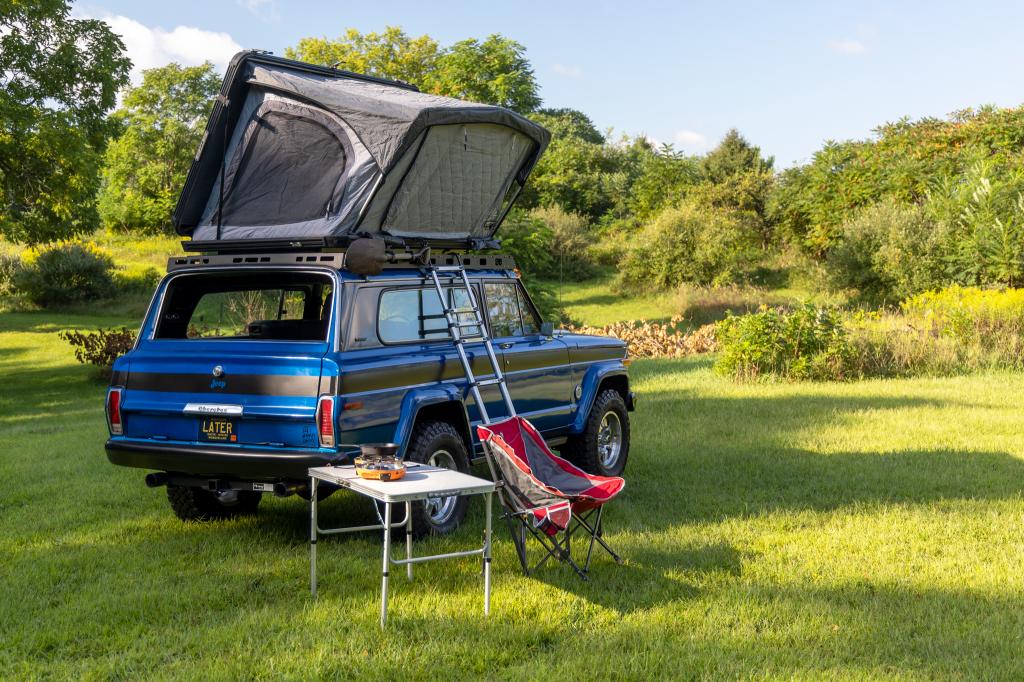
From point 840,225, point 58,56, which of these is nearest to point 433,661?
point 58,56

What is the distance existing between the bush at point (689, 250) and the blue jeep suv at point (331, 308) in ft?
73.1

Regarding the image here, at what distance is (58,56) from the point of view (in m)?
21.1

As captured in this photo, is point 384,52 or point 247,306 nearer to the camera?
point 247,306

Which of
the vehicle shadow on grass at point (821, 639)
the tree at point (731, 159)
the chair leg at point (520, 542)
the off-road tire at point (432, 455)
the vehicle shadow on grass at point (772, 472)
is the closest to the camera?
the vehicle shadow on grass at point (821, 639)

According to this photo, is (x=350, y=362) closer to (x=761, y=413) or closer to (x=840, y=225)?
(x=761, y=413)

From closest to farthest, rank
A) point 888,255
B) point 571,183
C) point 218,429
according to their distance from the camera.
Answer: point 218,429 → point 888,255 → point 571,183

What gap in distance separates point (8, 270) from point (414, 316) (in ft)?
109

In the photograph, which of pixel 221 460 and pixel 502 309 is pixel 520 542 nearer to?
pixel 221 460

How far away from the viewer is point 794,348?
53.1 ft

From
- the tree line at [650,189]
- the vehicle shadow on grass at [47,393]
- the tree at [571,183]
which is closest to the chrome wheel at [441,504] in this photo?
the tree line at [650,189]

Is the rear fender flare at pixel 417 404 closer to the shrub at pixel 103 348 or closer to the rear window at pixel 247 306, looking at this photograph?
the rear window at pixel 247 306

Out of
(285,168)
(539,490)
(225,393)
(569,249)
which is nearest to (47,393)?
(285,168)

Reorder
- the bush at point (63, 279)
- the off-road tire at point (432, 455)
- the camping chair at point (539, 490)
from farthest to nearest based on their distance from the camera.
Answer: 1. the bush at point (63, 279)
2. the off-road tire at point (432, 455)
3. the camping chair at point (539, 490)

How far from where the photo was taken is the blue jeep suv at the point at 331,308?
6.54 metres
